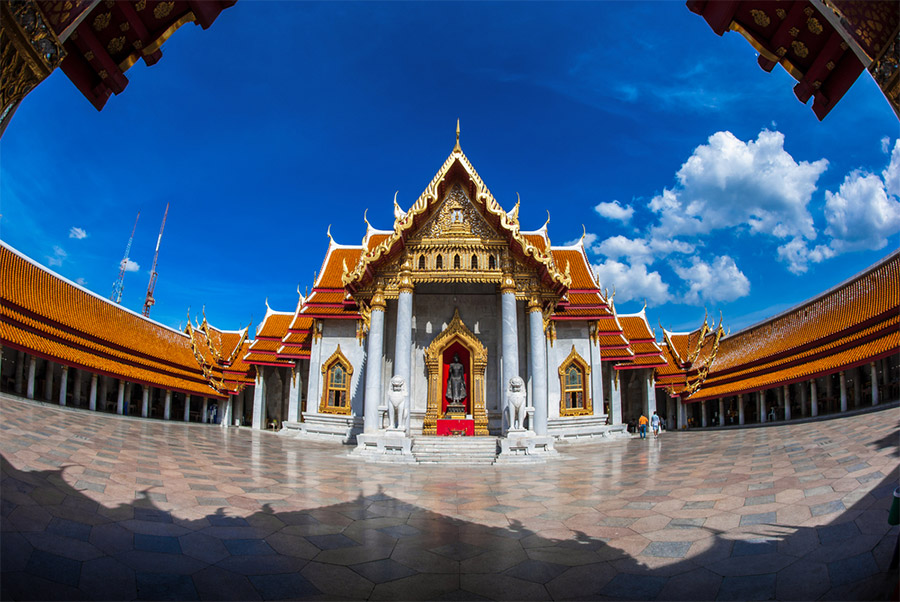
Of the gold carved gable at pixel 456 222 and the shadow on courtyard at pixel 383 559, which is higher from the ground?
the gold carved gable at pixel 456 222

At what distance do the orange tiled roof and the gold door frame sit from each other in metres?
13.6

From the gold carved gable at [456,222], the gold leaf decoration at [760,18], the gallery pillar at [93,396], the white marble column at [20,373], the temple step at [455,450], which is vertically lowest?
the temple step at [455,450]

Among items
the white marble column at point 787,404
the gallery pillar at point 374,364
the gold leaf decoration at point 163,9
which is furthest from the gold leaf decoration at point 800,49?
the white marble column at point 787,404

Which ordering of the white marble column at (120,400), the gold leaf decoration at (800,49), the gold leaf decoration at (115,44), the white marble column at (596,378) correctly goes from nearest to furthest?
the gold leaf decoration at (115,44) → the gold leaf decoration at (800,49) → the white marble column at (596,378) → the white marble column at (120,400)

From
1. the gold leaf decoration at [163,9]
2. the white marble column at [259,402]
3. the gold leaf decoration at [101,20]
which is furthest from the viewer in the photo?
the white marble column at [259,402]

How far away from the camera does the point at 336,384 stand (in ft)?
70.8

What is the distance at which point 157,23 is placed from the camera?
501 cm

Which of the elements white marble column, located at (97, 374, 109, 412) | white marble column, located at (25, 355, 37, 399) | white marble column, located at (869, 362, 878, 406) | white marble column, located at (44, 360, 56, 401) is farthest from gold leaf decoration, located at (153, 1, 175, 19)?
white marble column, located at (97, 374, 109, 412)

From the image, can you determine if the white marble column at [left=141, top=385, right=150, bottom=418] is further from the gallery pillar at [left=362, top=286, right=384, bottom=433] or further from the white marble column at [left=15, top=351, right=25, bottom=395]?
the gallery pillar at [left=362, top=286, right=384, bottom=433]

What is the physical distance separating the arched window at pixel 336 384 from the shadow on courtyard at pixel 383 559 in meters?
15.6

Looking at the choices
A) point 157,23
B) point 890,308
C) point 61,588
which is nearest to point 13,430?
point 61,588

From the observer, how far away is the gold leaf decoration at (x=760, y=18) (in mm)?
5000

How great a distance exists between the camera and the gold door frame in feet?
57.3

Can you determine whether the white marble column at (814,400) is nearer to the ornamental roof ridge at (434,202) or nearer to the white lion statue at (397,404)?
the ornamental roof ridge at (434,202)
